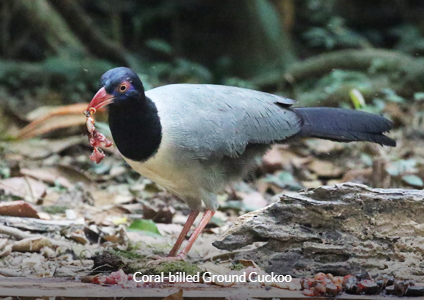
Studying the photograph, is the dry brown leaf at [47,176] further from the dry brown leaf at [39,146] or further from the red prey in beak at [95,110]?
the red prey in beak at [95,110]

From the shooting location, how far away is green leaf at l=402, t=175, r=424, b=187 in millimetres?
5238

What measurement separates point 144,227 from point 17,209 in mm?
890

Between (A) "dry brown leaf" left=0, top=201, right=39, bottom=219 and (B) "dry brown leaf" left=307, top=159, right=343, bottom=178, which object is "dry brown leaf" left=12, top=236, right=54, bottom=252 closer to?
(A) "dry brown leaf" left=0, top=201, right=39, bottom=219

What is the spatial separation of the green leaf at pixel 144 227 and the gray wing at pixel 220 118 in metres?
0.93

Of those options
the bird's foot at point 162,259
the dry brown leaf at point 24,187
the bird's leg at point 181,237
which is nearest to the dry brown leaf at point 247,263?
the bird's foot at point 162,259

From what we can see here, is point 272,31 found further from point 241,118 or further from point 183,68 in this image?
point 241,118

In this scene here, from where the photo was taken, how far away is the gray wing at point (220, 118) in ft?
11.9

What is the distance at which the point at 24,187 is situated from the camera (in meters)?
5.20

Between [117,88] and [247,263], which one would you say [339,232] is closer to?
[247,263]

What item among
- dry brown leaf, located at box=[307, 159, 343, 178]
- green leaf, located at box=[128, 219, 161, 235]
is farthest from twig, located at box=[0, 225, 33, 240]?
dry brown leaf, located at box=[307, 159, 343, 178]

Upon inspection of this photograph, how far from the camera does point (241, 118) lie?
12.9 feet

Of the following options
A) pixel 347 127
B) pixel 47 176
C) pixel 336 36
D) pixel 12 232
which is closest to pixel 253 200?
pixel 347 127

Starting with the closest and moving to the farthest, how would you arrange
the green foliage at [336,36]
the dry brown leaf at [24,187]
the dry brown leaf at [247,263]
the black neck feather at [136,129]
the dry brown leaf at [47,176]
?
the dry brown leaf at [247,263]
the black neck feather at [136,129]
the dry brown leaf at [24,187]
the dry brown leaf at [47,176]
the green foliage at [336,36]

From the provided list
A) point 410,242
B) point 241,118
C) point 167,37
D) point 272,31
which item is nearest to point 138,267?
point 241,118
